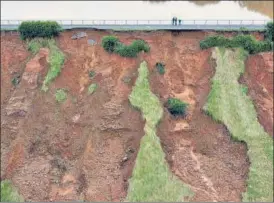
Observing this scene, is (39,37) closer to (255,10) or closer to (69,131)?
(69,131)

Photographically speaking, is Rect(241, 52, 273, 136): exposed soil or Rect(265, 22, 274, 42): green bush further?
Rect(265, 22, 274, 42): green bush

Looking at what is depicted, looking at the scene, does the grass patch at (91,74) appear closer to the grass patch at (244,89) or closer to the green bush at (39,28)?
the green bush at (39,28)

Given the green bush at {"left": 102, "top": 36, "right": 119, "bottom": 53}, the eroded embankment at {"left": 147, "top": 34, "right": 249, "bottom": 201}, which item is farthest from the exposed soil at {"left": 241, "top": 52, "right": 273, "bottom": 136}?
the green bush at {"left": 102, "top": 36, "right": 119, "bottom": 53}

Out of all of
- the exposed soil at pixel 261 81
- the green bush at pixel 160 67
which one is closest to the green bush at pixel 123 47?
the green bush at pixel 160 67

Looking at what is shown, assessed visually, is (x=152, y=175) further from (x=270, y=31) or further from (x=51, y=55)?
(x=270, y=31)

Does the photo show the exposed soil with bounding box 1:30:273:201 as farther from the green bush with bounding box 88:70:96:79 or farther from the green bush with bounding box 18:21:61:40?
the green bush with bounding box 18:21:61:40

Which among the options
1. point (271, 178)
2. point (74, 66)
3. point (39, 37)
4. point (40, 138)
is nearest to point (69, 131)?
point (40, 138)
